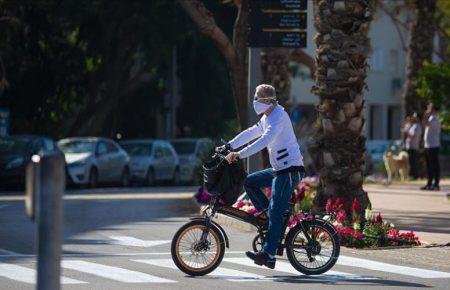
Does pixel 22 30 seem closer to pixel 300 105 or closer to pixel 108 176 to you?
pixel 108 176

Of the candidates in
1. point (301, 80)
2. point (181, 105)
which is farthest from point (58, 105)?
point (301, 80)

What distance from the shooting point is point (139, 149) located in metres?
37.6

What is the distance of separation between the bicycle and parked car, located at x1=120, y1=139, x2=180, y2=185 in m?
24.8

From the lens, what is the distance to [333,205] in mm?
14859

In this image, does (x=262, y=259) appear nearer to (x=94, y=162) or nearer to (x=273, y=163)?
(x=273, y=163)

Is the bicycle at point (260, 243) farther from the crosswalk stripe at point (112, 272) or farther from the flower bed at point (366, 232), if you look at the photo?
the flower bed at point (366, 232)

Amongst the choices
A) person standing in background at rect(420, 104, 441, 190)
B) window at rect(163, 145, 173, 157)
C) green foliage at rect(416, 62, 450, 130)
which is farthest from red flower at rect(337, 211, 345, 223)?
window at rect(163, 145, 173, 157)

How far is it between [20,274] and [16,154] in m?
19.0

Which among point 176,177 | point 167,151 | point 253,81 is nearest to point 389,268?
point 253,81

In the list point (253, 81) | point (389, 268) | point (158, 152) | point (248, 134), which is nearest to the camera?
point (248, 134)

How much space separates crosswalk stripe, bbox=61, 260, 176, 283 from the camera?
11.1 m

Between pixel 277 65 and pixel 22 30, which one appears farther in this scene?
pixel 22 30

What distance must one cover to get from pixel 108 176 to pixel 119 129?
662 inches

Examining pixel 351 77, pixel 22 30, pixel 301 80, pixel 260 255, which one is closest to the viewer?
pixel 260 255
